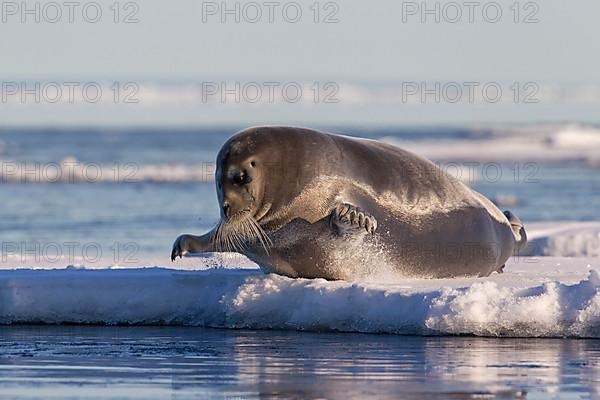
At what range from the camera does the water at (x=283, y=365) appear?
687 centimetres

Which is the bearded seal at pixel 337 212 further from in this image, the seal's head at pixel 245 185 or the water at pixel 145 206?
the water at pixel 145 206

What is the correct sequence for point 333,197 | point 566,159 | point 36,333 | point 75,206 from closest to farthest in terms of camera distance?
1. point 36,333
2. point 333,197
3. point 75,206
4. point 566,159

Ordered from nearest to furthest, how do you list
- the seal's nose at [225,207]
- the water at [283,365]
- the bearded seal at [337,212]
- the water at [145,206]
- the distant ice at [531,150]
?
the water at [283,365] → the seal's nose at [225,207] → the bearded seal at [337,212] → the water at [145,206] → the distant ice at [531,150]

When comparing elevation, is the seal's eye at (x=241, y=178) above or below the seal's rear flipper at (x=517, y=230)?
above

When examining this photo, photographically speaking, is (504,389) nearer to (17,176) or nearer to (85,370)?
(85,370)

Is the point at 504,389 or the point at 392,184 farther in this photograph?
the point at 392,184

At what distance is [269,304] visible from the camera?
9.30 metres

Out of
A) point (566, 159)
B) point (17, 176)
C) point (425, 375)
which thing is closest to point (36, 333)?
point (425, 375)

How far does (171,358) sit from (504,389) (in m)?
1.89

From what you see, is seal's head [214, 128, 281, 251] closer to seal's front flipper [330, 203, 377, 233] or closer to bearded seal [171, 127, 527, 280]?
bearded seal [171, 127, 527, 280]

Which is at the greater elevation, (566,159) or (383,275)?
(566,159)

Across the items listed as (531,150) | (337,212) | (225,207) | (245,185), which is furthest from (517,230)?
(531,150)

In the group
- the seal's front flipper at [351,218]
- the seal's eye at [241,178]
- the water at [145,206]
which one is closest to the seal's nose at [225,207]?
the seal's eye at [241,178]

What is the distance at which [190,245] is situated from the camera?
970cm
